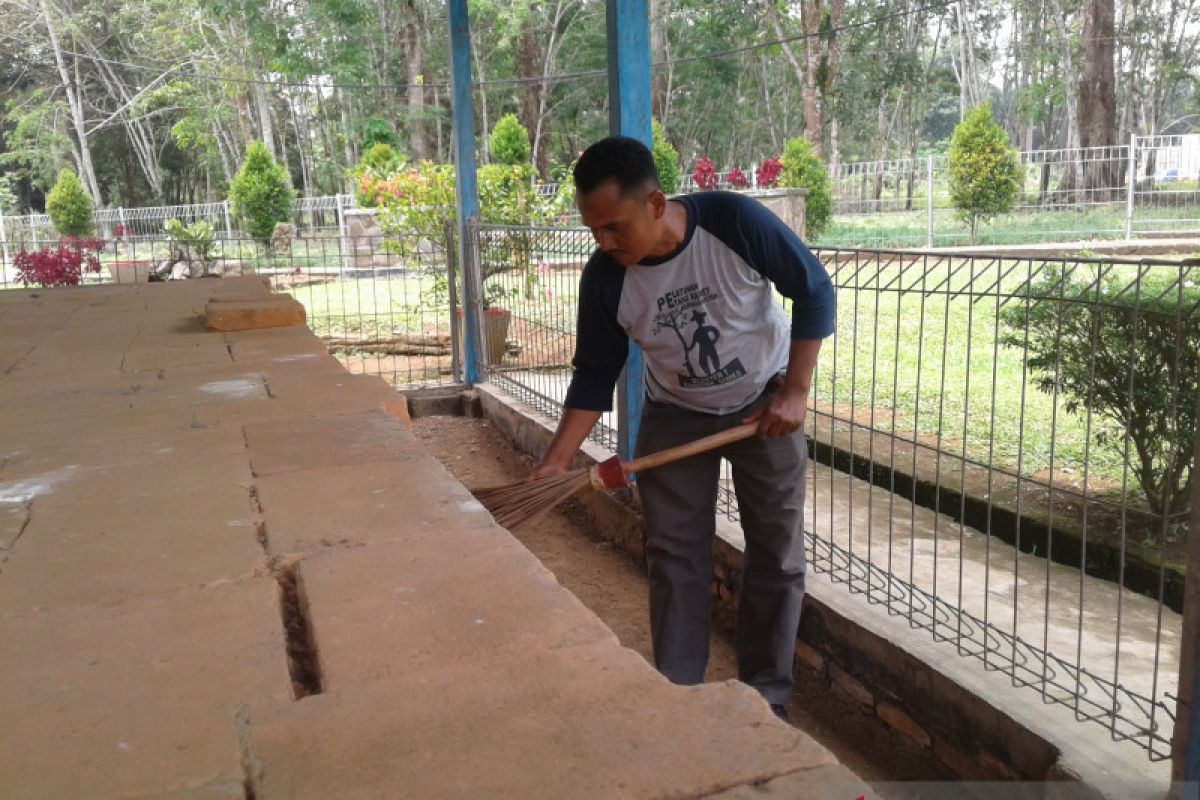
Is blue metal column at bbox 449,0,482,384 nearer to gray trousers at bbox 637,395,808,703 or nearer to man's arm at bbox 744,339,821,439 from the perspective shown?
gray trousers at bbox 637,395,808,703

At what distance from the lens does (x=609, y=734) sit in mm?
1188

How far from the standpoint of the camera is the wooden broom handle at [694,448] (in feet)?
8.90

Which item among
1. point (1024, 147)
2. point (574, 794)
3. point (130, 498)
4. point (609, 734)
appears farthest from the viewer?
point (1024, 147)

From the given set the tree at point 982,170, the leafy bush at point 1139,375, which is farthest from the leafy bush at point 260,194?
the leafy bush at point 1139,375

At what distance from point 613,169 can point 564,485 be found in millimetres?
860

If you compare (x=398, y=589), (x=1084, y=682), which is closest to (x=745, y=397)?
(x=1084, y=682)

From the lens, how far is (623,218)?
2.55 m

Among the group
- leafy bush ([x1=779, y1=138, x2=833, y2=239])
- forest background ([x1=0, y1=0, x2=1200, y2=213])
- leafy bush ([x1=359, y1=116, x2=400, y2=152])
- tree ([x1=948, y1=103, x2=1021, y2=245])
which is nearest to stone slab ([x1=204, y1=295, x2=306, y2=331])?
leafy bush ([x1=779, y1=138, x2=833, y2=239])

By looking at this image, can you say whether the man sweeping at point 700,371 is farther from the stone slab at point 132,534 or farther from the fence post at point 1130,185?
the fence post at point 1130,185

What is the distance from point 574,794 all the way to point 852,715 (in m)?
2.49

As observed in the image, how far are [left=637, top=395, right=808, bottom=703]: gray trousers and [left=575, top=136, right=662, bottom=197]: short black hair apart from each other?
78cm

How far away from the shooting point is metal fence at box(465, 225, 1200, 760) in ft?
8.84

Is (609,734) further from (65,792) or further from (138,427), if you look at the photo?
(138,427)

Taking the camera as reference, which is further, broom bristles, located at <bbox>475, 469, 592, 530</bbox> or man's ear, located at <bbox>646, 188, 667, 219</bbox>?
broom bristles, located at <bbox>475, 469, 592, 530</bbox>
